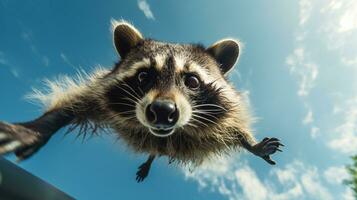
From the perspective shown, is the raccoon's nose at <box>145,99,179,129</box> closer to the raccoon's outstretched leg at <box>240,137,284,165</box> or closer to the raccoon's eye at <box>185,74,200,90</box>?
the raccoon's eye at <box>185,74,200,90</box>

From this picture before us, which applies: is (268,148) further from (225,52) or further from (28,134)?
(28,134)

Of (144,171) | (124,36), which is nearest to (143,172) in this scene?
(144,171)

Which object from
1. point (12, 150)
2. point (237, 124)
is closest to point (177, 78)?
point (237, 124)

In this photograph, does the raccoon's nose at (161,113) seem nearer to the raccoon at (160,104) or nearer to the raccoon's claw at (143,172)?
A: the raccoon at (160,104)

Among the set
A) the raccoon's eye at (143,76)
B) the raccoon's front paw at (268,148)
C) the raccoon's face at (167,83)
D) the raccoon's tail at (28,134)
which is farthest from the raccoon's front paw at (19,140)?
the raccoon's front paw at (268,148)

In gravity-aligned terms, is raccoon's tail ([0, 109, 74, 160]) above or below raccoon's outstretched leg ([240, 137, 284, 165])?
below

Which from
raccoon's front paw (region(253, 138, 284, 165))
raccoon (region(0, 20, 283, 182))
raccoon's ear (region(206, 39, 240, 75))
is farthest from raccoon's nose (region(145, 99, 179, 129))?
raccoon's ear (region(206, 39, 240, 75))
